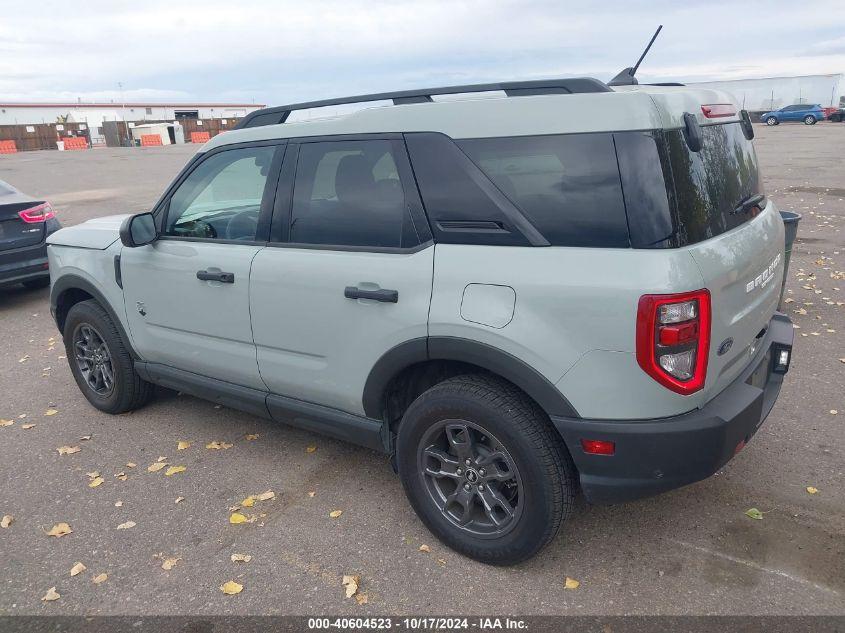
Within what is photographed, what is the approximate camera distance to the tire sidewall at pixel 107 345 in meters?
4.42

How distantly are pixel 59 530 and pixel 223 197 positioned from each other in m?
1.95

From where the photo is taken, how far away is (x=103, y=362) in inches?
181

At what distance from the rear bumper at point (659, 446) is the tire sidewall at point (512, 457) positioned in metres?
0.18

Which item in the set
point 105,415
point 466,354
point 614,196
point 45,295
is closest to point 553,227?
point 614,196

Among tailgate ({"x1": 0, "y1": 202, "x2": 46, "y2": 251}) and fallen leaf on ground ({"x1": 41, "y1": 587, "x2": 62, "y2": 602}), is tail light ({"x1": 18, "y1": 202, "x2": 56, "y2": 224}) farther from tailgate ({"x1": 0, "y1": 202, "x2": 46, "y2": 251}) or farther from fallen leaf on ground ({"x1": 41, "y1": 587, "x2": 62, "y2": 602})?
fallen leaf on ground ({"x1": 41, "y1": 587, "x2": 62, "y2": 602})

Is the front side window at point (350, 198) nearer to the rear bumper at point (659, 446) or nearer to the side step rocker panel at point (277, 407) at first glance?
the side step rocker panel at point (277, 407)

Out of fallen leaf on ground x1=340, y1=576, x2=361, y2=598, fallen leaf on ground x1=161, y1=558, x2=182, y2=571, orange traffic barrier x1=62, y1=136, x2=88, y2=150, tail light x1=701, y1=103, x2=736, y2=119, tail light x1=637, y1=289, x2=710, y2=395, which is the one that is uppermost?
orange traffic barrier x1=62, y1=136, x2=88, y2=150

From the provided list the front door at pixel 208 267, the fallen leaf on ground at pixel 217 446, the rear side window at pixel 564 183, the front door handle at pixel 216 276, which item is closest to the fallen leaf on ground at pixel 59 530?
the fallen leaf on ground at pixel 217 446

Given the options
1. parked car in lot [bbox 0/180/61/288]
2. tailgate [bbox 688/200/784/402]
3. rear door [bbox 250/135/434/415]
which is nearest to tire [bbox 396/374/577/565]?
rear door [bbox 250/135/434/415]

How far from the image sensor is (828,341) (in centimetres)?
546

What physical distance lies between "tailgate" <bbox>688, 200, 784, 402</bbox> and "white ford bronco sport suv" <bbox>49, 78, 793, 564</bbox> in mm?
15

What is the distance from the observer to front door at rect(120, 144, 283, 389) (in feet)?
11.5

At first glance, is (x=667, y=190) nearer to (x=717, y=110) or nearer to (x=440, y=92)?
(x=717, y=110)

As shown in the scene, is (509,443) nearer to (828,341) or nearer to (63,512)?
(63,512)
